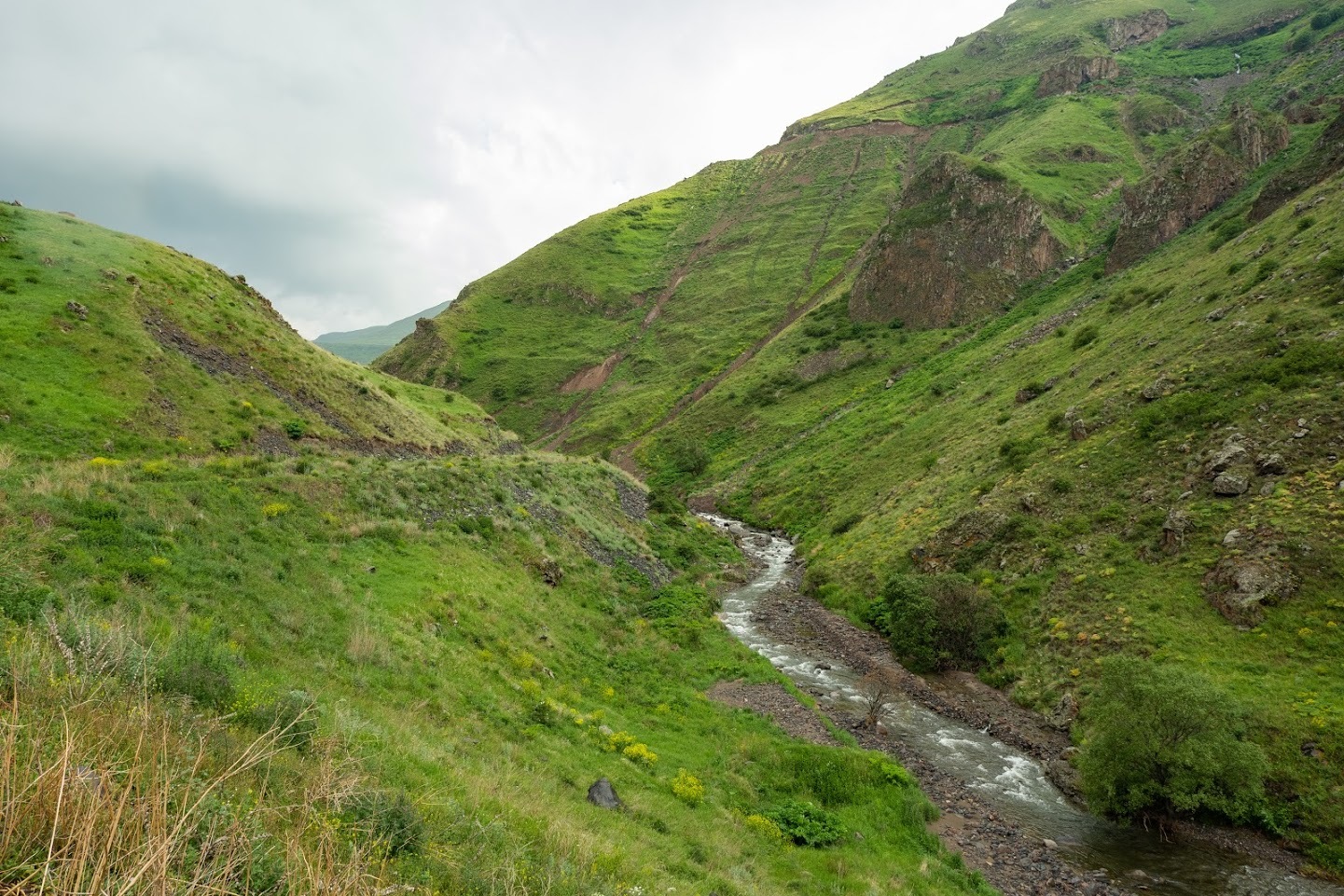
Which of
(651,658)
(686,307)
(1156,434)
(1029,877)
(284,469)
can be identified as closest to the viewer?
(1029,877)

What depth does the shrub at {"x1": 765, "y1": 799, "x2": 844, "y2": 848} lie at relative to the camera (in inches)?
567

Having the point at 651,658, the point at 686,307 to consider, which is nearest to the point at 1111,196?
the point at 686,307

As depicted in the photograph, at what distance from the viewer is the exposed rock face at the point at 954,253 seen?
7962 centimetres

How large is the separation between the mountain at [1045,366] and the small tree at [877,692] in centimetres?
182

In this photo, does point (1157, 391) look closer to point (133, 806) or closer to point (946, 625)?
point (946, 625)

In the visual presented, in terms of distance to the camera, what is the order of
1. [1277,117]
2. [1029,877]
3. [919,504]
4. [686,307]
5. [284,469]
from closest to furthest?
[1029,877]
[284,469]
[919,504]
[1277,117]
[686,307]

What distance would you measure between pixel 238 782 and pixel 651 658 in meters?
18.8

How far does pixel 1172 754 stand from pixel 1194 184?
236 feet

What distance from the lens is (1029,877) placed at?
48.6ft

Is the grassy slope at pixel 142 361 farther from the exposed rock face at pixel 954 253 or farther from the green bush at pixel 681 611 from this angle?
the exposed rock face at pixel 954 253

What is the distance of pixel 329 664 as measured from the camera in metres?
12.2

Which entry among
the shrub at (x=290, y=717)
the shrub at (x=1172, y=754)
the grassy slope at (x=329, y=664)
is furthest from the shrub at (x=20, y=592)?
the shrub at (x=1172, y=754)

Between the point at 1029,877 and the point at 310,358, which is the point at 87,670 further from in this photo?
the point at 310,358

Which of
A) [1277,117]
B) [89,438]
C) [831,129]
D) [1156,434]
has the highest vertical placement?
[831,129]
